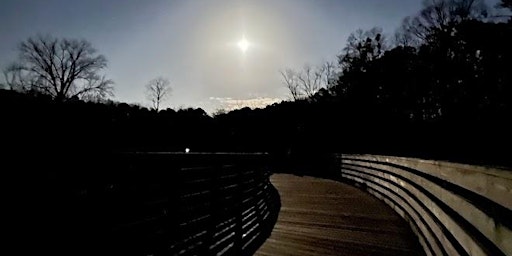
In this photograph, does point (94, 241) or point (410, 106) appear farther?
point (410, 106)

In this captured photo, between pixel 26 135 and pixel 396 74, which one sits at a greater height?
pixel 396 74

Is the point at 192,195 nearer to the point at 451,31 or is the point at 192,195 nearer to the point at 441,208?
the point at 441,208

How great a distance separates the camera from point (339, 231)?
6227mm

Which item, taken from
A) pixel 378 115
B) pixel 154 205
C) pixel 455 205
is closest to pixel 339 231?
pixel 455 205

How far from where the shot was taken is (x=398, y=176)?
27.2 ft

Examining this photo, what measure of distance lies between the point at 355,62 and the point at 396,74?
5.51 meters

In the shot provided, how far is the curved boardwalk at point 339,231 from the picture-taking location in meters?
5.05

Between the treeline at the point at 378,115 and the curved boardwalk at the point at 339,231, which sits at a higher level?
the treeline at the point at 378,115

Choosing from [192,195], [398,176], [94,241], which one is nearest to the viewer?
[94,241]

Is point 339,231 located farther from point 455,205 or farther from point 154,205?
point 154,205

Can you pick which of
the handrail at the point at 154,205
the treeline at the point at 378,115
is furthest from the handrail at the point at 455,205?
the treeline at the point at 378,115

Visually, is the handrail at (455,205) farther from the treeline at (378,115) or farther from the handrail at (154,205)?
the treeline at (378,115)

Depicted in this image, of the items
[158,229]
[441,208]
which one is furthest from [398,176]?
[158,229]

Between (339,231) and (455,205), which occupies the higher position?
(455,205)
